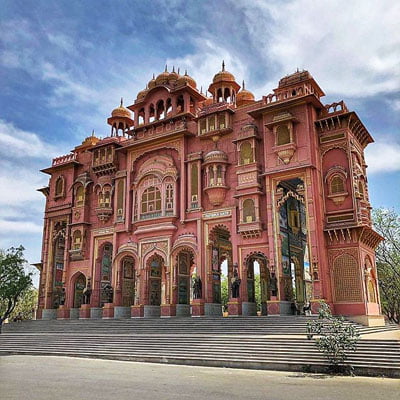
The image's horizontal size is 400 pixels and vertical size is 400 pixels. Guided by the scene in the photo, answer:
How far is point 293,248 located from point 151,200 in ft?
29.7

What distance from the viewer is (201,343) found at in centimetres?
1689

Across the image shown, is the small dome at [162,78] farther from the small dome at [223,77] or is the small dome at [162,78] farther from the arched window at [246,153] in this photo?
the arched window at [246,153]

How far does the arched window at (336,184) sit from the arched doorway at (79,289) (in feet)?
57.6

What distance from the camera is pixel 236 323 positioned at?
1948 centimetres

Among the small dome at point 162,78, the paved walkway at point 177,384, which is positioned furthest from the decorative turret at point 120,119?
the paved walkway at point 177,384

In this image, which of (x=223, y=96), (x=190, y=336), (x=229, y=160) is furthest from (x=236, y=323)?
(x=223, y=96)

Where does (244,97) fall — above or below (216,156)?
above

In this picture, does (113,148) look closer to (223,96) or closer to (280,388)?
(223,96)

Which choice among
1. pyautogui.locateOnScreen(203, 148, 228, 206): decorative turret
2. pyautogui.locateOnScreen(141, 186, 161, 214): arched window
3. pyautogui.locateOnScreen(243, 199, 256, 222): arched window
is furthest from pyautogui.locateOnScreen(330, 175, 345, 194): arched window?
pyautogui.locateOnScreen(141, 186, 161, 214): arched window

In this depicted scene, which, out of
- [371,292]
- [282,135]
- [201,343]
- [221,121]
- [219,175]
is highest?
[221,121]

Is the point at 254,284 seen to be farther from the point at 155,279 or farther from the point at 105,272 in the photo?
the point at 105,272

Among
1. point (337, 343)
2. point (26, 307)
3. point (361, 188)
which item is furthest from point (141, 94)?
point (26, 307)

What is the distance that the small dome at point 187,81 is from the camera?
92.7 feet

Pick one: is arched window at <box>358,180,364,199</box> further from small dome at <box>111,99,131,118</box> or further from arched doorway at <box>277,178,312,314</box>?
small dome at <box>111,99,131,118</box>
